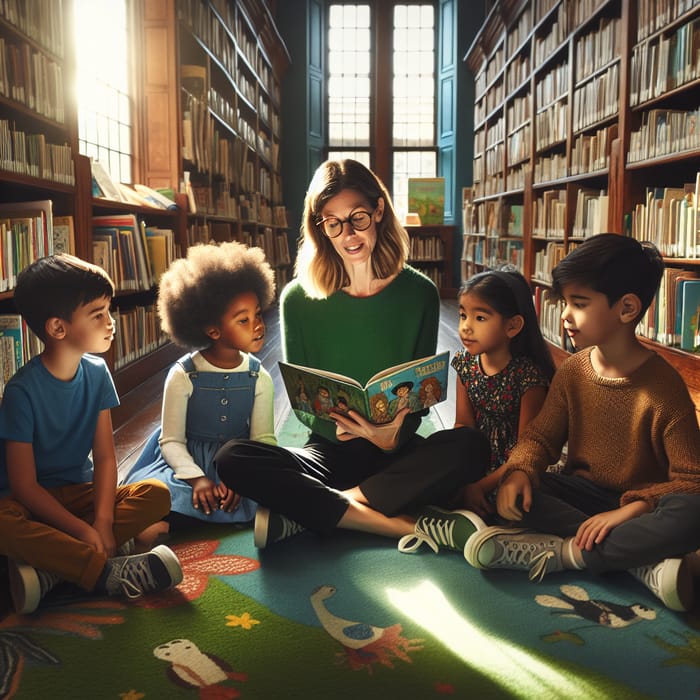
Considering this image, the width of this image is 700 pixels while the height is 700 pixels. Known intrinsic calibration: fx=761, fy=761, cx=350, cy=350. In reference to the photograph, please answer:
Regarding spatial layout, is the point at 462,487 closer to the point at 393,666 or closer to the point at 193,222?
the point at 393,666

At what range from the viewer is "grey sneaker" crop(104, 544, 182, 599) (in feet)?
5.07

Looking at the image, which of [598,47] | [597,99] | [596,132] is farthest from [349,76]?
[597,99]

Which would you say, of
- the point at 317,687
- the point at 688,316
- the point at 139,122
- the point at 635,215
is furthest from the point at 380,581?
the point at 139,122

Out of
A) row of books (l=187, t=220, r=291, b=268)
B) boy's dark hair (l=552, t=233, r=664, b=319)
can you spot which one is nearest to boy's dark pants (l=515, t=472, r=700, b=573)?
boy's dark hair (l=552, t=233, r=664, b=319)

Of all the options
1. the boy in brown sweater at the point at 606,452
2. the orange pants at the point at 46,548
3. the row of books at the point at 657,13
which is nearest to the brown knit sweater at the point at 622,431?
the boy in brown sweater at the point at 606,452

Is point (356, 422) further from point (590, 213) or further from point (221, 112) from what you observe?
point (221, 112)

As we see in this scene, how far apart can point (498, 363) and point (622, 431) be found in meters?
0.47

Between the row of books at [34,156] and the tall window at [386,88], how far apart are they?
824 cm

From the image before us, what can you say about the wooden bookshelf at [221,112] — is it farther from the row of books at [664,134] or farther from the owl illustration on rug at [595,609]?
the owl illustration on rug at [595,609]

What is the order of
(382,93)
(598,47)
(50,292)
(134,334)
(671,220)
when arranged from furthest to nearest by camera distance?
(382,93)
(598,47)
(134,334)
(671,220)
(50,292)

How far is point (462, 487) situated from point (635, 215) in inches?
91.9

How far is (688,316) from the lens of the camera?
10.4ft

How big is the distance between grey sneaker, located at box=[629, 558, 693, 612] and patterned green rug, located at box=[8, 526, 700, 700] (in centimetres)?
3

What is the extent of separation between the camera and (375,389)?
168 cm
